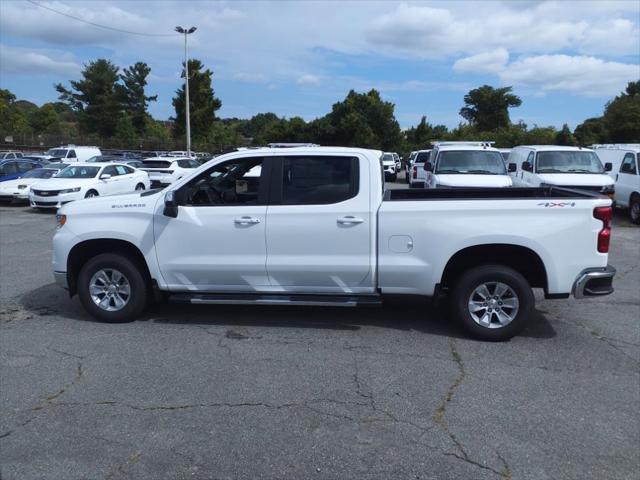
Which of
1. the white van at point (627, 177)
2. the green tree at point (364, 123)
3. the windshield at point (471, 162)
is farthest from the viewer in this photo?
the green tree at point (364, 123)

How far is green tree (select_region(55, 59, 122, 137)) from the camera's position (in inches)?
2537

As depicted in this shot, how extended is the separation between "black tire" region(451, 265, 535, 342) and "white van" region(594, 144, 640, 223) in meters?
12.2

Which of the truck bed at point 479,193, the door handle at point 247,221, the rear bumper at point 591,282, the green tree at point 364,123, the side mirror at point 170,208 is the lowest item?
the rear bumper at point 591,282

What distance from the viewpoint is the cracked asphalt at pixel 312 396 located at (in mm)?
3631

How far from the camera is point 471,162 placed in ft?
48.1

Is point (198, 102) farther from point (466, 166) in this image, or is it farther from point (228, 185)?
point (228, 185)

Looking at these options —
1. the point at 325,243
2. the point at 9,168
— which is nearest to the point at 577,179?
the point at 325,243

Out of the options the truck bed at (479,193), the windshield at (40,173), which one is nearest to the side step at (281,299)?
the truck bed at (479,193)

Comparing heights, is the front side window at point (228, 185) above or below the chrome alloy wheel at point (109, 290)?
above

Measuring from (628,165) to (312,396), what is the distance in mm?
15412

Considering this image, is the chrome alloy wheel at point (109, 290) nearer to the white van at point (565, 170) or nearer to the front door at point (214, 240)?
the front door at point (214, 240)

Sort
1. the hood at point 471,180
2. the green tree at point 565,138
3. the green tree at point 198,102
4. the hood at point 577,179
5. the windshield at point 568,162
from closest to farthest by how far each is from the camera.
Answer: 1. the hood at point 471,180
2. the hood at point 577,179
3. the windshield at point 568,162
4. the green tree at point 565,138
5. the green tree at point 198,102

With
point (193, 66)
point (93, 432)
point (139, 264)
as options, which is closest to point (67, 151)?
point (193, 66)

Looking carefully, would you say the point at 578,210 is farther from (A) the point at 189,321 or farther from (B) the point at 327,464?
(A) the point at 189,321
